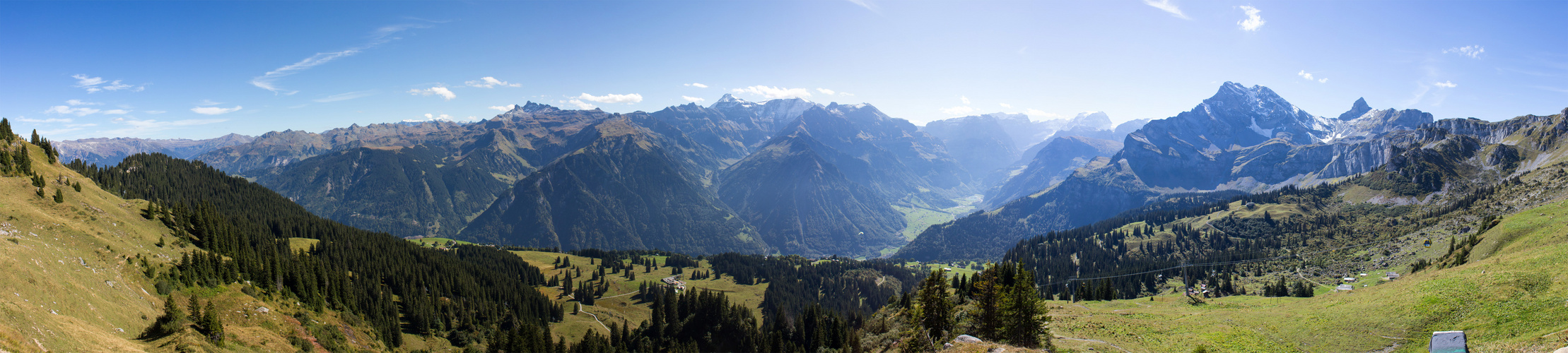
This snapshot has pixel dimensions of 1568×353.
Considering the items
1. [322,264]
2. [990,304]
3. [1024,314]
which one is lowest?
[322,264]

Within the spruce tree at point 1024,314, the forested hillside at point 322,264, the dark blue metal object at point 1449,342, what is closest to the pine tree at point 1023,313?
the spruce tree at point 1024,314

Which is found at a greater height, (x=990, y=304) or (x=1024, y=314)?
(x=990, y=304)

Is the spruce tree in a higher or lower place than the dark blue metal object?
lower

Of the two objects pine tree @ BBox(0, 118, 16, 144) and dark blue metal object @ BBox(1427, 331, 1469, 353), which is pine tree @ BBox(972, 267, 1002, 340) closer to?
dark blue metal object @ BBox(1427, 331, 1469, 353)

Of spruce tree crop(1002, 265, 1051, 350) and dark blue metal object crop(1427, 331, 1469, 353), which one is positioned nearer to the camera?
dark blue metal object crop(1427, 331, 1469, 353)

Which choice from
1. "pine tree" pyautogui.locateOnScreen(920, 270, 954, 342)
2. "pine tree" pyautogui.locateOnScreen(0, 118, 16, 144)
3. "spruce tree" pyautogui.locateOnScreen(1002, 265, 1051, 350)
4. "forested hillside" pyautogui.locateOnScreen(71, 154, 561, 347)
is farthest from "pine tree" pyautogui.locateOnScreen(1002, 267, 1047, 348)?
"pine tree" pyautogui.locateOnScreen(0, 118, 16, 144)

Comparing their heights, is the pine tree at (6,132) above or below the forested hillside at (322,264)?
above

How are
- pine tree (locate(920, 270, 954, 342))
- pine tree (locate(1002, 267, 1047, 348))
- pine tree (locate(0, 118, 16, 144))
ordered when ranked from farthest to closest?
pine tree (locate(0, 118, 16, 144))
pine tree (locate(920, 270, 954, 342))
pine tree (locate(1002, 267, 1047, 348))

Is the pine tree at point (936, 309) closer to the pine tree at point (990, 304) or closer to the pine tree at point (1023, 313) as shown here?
the pine tree at point (990, 304)

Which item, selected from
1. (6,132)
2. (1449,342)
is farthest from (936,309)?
→ (6,132)

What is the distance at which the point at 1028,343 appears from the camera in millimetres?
46312

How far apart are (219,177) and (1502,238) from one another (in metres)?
304

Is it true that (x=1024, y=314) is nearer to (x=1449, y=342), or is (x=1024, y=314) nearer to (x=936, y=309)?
(x=936, y=309)

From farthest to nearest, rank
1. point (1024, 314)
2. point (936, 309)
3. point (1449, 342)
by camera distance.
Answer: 1. point (936, 309)
2. point (1024, 314)
3. point (1449, 342)
